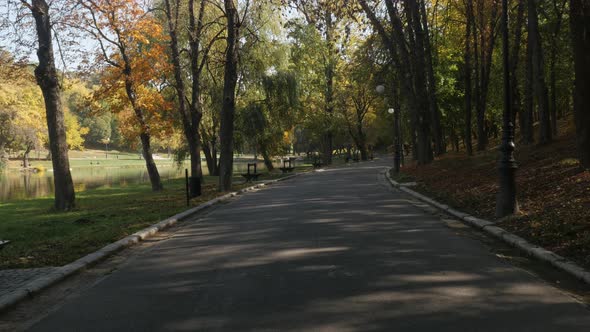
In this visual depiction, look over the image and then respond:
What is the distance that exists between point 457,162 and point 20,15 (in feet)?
58.3

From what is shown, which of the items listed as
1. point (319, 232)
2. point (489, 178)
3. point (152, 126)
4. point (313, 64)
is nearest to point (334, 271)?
point (319, 232)

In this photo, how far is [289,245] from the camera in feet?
26.1

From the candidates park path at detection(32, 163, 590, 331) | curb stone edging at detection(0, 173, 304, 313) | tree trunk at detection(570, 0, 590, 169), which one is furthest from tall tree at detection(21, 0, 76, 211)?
tree trunk at detection(570, 0, 590, 169)

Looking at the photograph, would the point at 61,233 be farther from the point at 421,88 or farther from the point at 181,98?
the point at 421,88

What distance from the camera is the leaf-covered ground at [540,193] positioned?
7328 millimetres

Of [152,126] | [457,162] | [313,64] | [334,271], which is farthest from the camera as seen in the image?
[313,64]

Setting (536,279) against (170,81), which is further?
(170,81)

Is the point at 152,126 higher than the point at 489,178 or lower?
higher

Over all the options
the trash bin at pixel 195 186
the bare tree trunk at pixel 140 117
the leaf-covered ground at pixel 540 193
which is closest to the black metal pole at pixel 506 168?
the leaf-covered ground at pixel 540 193

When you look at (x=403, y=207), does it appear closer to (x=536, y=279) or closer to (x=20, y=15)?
(x=536, y=279)

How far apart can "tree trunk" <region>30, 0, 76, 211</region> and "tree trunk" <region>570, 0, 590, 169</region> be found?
14.6 meters

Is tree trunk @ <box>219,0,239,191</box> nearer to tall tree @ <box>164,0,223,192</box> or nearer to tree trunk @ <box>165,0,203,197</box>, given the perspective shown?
tall tree @ <box>164,0,223,192</box>

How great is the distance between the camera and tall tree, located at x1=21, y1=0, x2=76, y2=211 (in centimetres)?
1556

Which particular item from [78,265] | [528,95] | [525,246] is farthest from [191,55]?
[525,246]
